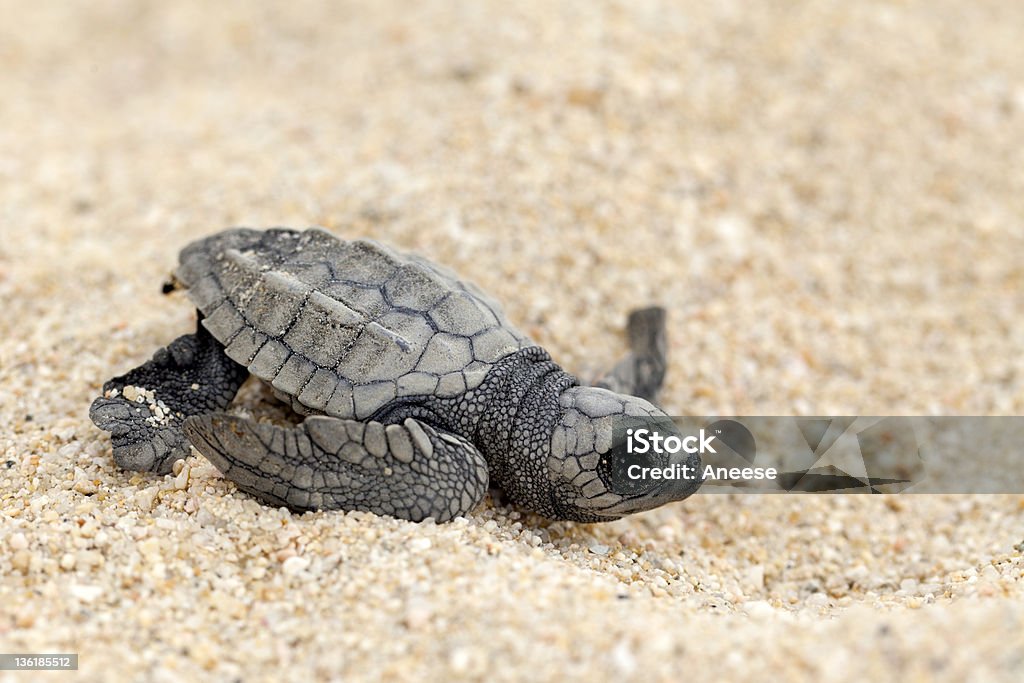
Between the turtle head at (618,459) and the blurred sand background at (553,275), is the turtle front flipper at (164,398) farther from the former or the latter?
the turtle head at (618,459)

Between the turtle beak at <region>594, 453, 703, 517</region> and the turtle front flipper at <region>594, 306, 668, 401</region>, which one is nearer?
the turtle beak at <region>594, 453, 703, 517</region>

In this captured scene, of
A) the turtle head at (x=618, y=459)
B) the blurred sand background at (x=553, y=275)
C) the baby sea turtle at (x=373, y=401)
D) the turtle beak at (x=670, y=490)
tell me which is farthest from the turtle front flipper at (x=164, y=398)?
the turtle beak at (x=670, y=490)

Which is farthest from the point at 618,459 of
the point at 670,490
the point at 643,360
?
the point at 643,360

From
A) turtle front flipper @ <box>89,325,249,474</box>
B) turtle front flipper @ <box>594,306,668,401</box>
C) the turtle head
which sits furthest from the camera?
turtle front flipper @ <box>594,306,668,401</box>

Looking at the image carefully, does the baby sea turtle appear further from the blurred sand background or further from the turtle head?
the blurred sand background

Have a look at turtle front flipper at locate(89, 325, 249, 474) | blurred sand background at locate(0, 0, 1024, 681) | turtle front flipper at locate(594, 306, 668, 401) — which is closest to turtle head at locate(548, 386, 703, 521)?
blurred sand background at locate(0, 0, 1024, 681)

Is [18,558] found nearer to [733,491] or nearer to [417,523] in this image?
[417,523]

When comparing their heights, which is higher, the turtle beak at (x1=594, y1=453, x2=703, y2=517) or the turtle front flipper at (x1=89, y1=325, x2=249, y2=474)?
the turtle front flipper at (x1=89, y1=325, x2=249, y2=474)
